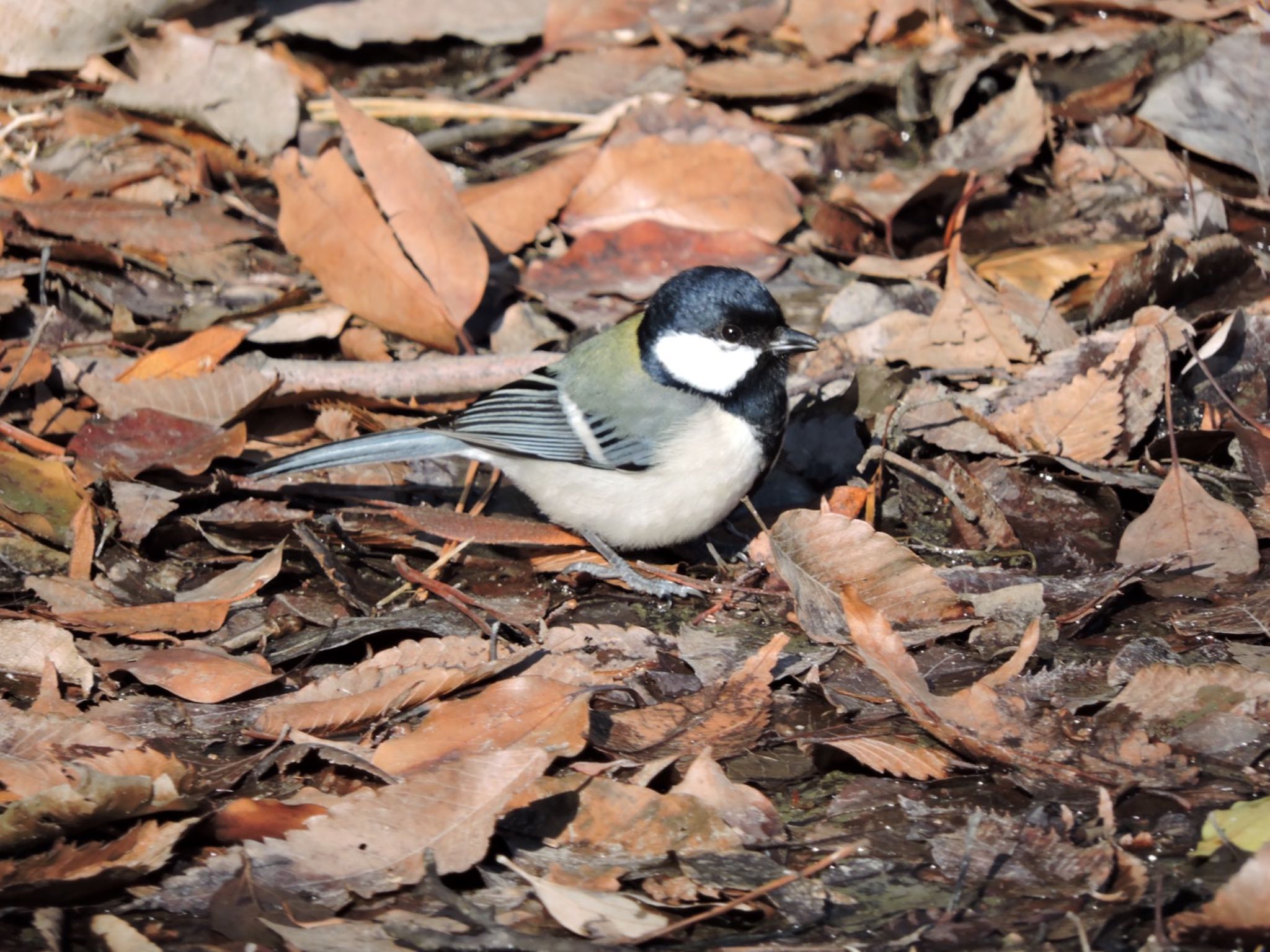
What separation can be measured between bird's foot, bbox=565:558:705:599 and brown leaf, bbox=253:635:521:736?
31.7 inches

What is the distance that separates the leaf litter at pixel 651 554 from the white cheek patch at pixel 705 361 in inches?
20.9

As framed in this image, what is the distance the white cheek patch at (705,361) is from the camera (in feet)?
14.0

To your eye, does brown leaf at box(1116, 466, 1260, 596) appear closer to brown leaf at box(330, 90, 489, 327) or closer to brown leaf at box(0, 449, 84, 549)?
brown leaf at box(330, 90, 489, 327)

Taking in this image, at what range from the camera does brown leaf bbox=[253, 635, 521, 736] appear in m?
3.19

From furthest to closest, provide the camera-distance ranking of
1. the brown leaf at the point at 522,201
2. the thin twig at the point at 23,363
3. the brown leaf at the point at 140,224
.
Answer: the brown leaf at the point at 522,201, the brown leaf at the point at 140,224, the thin twig at the point at 23,363

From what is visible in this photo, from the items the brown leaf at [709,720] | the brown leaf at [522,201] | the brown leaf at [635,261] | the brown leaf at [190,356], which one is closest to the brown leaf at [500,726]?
the brown leaf at [709,720]

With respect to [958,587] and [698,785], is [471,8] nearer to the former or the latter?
[958,587]

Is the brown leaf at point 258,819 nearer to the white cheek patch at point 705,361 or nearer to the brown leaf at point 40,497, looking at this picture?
the brown leaf at point 40,497

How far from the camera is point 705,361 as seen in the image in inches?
170

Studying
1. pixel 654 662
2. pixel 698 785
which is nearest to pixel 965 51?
pixel 654 662

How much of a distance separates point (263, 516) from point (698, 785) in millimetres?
2037

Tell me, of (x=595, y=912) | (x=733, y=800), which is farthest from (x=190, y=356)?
(x=595, y=912)

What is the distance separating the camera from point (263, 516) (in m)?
4.25

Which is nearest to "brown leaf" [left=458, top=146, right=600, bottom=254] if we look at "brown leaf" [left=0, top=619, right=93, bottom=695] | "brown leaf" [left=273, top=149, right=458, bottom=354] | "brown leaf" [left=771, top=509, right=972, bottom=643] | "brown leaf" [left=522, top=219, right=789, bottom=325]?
"brown leaf" [left=522, top=219, right=789, bottom=325]
